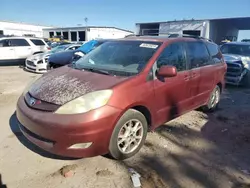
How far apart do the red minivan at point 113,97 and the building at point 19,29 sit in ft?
197

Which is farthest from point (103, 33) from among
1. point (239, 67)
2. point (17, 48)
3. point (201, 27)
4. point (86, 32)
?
point (239, 67)

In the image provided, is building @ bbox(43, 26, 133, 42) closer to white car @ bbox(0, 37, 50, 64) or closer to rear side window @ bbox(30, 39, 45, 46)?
rear side window @ bbox(30, 39, 45, 46)

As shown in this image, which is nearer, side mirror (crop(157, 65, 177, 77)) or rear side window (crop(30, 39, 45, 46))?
side mirror (crop(157, 65, 177, 77))

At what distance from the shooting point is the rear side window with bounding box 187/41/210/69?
436 centimetres

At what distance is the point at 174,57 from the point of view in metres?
4.00

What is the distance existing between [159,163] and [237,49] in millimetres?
8222

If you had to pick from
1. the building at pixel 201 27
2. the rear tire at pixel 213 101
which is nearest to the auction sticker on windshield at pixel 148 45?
the rear tire at pixel 213 101

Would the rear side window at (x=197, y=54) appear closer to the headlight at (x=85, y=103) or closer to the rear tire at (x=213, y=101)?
the rear tire at (x=213, y=101)

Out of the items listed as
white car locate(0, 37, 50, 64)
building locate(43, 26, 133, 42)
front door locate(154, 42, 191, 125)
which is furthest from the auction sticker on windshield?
building locate(43, 26, 133, 42)

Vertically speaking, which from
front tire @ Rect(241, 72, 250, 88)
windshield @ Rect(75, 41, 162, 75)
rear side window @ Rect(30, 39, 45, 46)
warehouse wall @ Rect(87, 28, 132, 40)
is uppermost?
warehouse wall @ Rect(87, 28, 132, 40)

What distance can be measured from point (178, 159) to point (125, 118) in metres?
1.07

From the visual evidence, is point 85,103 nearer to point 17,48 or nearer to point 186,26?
point 17,48

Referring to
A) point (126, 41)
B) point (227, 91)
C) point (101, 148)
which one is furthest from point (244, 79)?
Answer: point (101, 148)

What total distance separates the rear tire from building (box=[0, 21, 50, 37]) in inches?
2360
